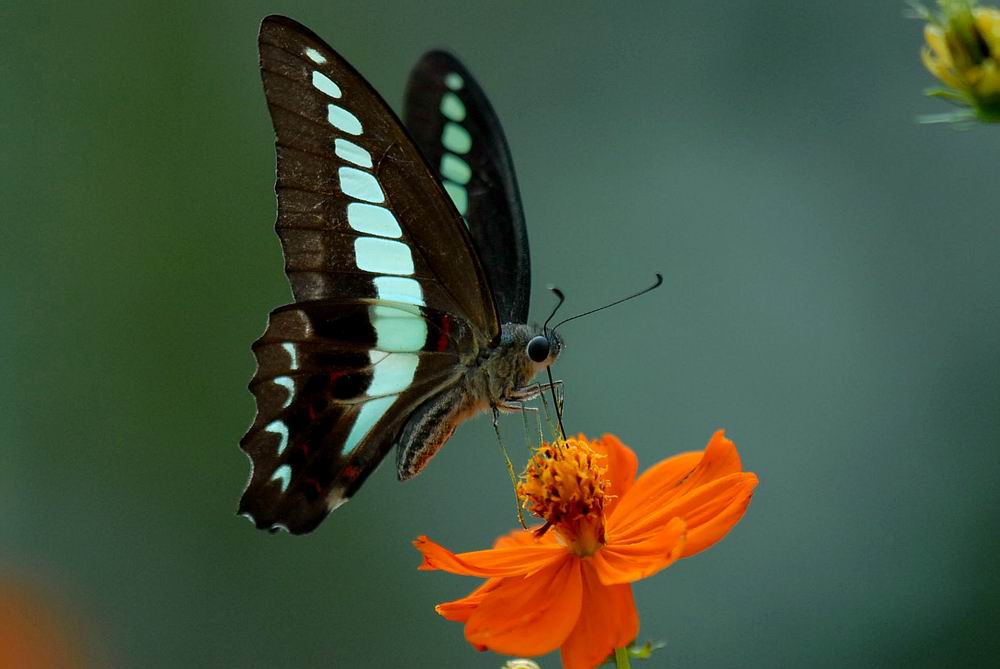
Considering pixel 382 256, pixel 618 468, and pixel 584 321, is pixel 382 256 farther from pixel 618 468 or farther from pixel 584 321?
pixel 584 321

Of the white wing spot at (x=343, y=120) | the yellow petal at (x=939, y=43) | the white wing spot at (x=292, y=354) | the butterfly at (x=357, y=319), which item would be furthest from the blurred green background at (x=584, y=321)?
the yellow petal at (x=939, y=43)

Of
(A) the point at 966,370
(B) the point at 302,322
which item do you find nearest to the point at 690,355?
(A) the point at 966,370

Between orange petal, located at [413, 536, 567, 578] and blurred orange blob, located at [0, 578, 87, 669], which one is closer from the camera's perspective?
orange petal, located at [413, 536, 567, 578]

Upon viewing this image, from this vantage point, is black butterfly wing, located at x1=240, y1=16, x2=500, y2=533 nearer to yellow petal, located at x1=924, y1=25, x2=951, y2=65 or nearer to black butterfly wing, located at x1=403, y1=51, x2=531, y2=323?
black butterfly wing, located at x1=403, y1=51, x2=531, y2=323

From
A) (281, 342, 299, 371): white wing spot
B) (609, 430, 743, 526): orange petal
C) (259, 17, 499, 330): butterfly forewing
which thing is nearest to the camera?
(609, 430, 743, 526): orange petal

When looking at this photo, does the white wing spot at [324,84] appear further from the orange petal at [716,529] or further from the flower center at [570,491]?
the orange petal at [716,529]

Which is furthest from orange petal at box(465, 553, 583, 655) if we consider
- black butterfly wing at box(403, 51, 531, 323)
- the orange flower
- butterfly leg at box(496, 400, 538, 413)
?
black butterfly wing at box(403, 51, 531, 323)

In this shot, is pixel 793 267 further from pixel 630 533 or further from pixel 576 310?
pixel 630 533

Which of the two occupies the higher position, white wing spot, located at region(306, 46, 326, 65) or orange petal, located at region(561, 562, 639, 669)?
white wing spot, located at region(306, 46, 326, 65)
